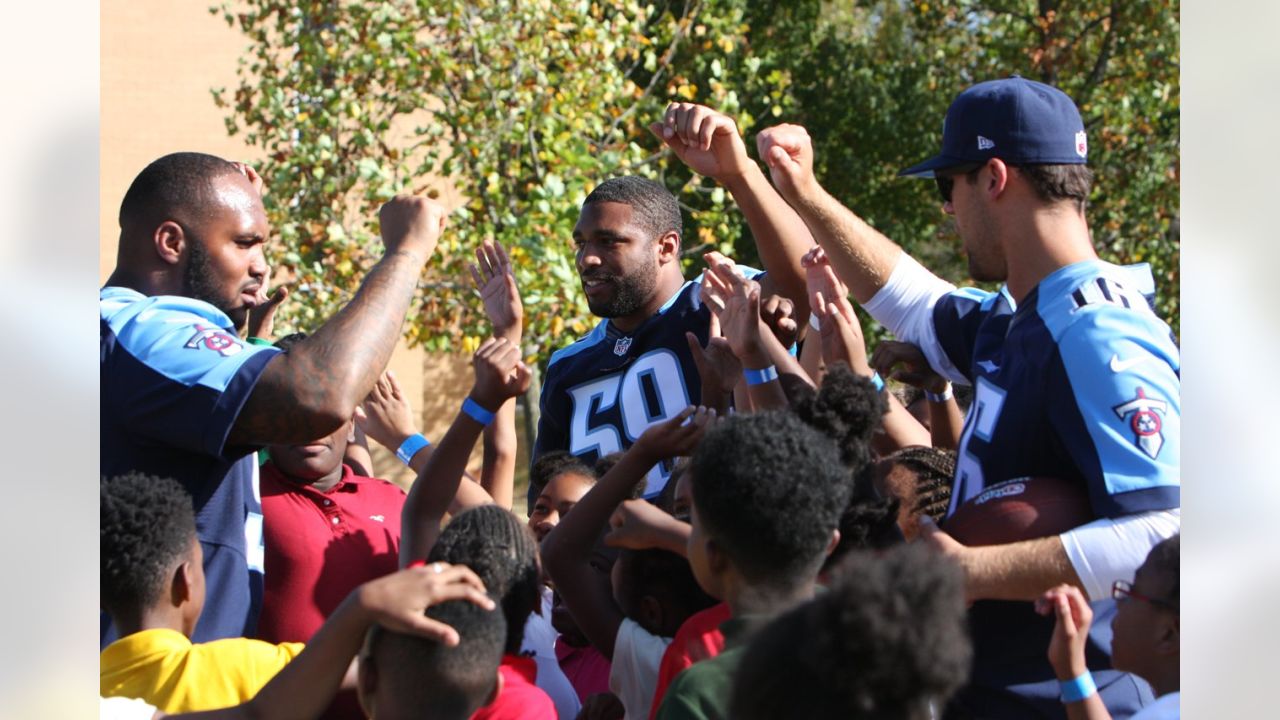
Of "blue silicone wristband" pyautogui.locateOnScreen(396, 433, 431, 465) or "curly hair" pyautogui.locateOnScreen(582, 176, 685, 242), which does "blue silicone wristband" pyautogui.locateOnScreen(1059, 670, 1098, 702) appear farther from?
"curly hair" pyautogui.locateOnScreen(582, 176, 685, 242)

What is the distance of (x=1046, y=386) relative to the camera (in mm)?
2938

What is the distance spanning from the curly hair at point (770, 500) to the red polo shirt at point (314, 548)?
1449mm

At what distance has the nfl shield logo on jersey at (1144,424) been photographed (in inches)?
109

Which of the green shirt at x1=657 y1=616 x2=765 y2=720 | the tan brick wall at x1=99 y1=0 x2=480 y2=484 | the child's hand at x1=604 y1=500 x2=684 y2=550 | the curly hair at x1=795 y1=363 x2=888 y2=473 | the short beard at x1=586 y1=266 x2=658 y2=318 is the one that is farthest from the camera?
the tan brick wall at x1=99 y1=0 x2=480 y2=484

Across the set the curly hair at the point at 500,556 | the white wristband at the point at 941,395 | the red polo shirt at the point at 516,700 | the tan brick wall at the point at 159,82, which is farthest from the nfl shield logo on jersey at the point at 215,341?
the tan brick wall at the point at 159,82

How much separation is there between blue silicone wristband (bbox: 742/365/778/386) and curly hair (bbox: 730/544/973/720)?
1.53 metres

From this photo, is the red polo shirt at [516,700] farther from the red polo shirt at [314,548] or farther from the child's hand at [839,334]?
the child's hand at [839,334]

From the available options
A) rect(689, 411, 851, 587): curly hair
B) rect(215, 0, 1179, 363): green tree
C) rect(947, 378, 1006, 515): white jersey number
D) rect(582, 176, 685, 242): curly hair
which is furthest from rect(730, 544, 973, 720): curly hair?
rect(215, 0, 1179, 363): green tree

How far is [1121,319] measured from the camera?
2900 mm

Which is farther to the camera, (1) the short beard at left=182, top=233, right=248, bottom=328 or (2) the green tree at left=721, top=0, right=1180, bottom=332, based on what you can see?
(2) the green tree at left=721, top=0, right=1180, bottom=332

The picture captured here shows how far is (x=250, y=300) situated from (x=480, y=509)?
91 cm

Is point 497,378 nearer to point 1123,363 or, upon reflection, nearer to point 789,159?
point 789,159

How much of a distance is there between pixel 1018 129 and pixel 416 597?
182cm

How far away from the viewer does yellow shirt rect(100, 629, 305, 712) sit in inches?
113
